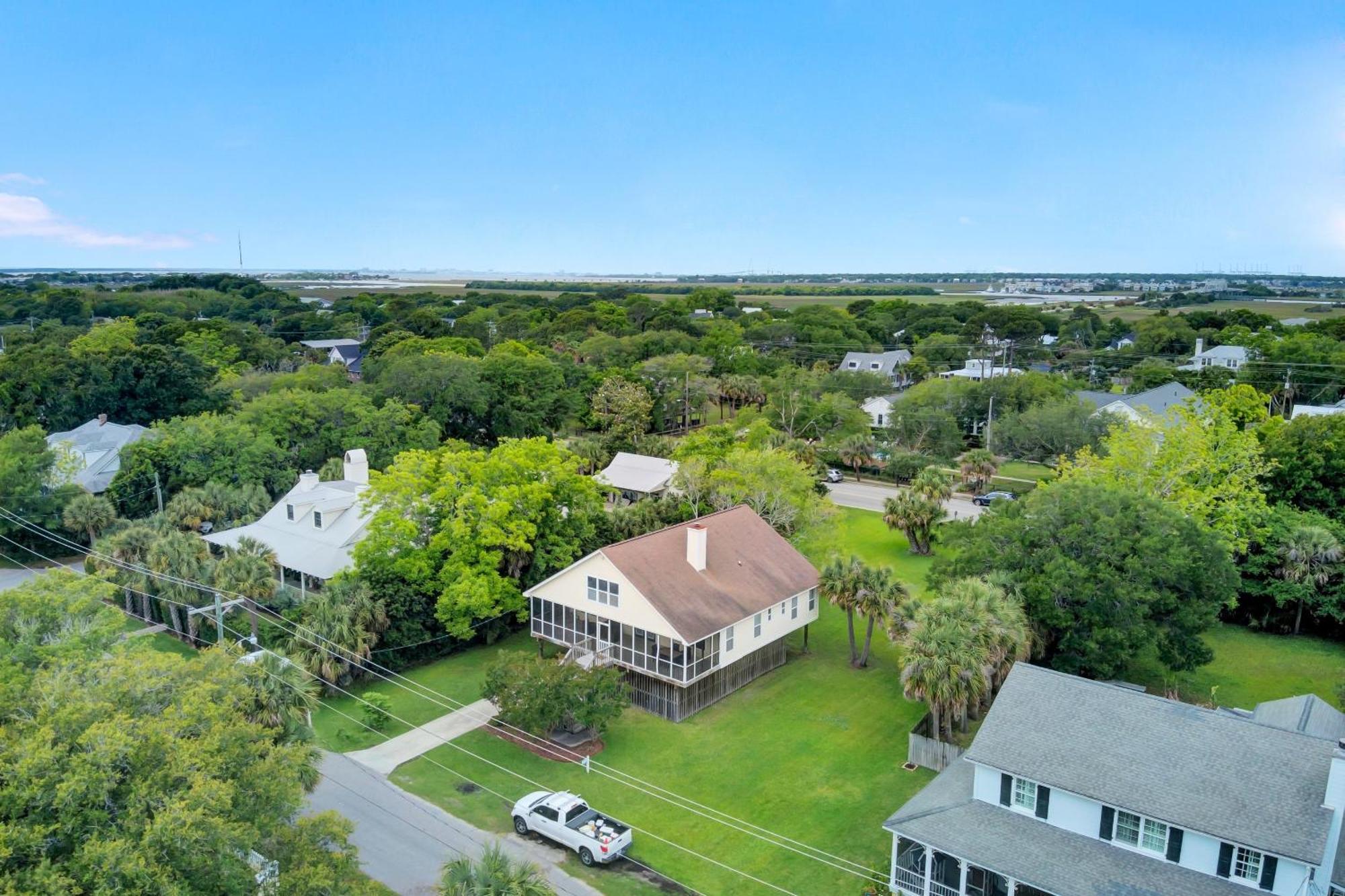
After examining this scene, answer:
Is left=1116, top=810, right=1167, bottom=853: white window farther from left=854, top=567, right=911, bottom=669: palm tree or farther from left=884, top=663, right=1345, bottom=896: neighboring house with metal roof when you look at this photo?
left=854, top=567, right=911, bottom=669: palm tree

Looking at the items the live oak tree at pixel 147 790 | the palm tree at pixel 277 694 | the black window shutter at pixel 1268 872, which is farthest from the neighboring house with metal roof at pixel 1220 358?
the live oak tree at pixel 147 790

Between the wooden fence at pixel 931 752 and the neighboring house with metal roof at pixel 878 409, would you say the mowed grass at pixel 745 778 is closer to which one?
the wooden fence at pixel 931 752

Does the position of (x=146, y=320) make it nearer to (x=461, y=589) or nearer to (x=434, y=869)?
(x=461, y=589)

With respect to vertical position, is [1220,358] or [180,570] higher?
[1220,358]

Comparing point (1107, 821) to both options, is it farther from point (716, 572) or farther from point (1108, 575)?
point (716, 572)

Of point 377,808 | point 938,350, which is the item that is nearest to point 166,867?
point 377,808

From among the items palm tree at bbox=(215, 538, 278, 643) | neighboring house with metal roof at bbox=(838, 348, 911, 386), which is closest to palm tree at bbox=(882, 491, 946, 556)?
palm tree at bbox=(215, 538, 278, 643)

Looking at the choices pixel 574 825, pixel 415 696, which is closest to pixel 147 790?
pixel 574 825
